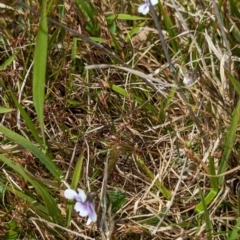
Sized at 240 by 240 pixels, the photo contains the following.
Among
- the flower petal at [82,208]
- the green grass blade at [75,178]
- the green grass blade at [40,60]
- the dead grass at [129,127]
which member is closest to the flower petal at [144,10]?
the dead grass at [129,127]

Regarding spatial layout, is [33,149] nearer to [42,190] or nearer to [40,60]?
[42,190]

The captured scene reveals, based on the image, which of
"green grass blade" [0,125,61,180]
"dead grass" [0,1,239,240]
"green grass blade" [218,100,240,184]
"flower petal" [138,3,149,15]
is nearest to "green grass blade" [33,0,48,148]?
"green grass blade" [0,125,61,180]

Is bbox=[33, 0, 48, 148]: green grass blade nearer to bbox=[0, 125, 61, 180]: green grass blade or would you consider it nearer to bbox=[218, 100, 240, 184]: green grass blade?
bbox=[0, 125, 61, 180]: green grass blade

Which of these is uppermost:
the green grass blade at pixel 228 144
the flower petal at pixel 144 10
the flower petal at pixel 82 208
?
the flower petal at pixel 144 10

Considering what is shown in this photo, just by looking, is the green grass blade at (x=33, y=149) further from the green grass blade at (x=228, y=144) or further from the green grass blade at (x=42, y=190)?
the green grass blade at (x=228, y=144)

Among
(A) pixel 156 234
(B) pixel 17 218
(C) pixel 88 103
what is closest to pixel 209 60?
(C) pixel 88 103

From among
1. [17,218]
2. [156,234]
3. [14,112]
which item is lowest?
[156,234]

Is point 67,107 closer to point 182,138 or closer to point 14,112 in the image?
point 14,112
